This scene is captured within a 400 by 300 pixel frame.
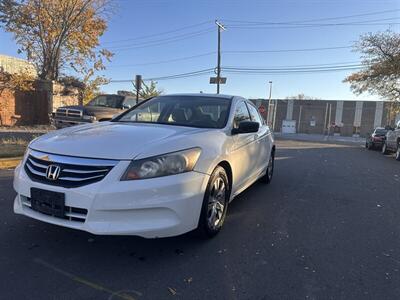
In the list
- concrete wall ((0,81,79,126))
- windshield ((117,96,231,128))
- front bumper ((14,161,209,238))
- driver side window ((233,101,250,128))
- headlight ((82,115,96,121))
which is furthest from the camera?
concrete wall ((0,81,79,126))

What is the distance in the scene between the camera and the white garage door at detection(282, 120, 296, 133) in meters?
64.2

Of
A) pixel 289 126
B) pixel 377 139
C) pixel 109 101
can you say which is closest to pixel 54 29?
pixel 109 101

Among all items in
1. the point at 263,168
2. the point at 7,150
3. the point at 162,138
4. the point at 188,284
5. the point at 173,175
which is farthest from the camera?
the point at 7,150

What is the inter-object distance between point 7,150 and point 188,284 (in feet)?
24.2

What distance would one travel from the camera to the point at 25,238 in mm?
3795

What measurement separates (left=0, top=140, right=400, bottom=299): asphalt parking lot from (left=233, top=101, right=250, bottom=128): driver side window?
1.23 metres

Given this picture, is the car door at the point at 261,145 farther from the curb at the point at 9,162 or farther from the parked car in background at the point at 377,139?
the parked car in background at the point at 377,139

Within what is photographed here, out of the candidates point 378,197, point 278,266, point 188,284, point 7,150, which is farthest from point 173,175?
point 7,150

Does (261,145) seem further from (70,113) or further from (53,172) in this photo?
(70,113)

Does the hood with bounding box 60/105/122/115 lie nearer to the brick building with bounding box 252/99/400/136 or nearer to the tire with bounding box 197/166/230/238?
the tire with bounding box 197/166/230/238

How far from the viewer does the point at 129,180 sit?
3.14 m

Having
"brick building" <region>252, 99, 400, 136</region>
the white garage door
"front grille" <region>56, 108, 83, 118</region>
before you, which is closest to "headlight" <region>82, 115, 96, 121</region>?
"front grille" <region>56, 108, 83, 118</region>

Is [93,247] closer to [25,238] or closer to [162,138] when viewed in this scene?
[25,238]

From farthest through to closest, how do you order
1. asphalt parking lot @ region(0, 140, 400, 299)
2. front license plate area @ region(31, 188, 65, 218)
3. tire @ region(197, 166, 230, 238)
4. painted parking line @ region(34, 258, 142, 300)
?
tire @ region(197, 166, 230, 238)
front license plate area @ region(31, 188, 65, 218)
asphalt parking lot @ region(0, 140, 400, 299)
painted parking line @ region(34, 258, 142, 300)
